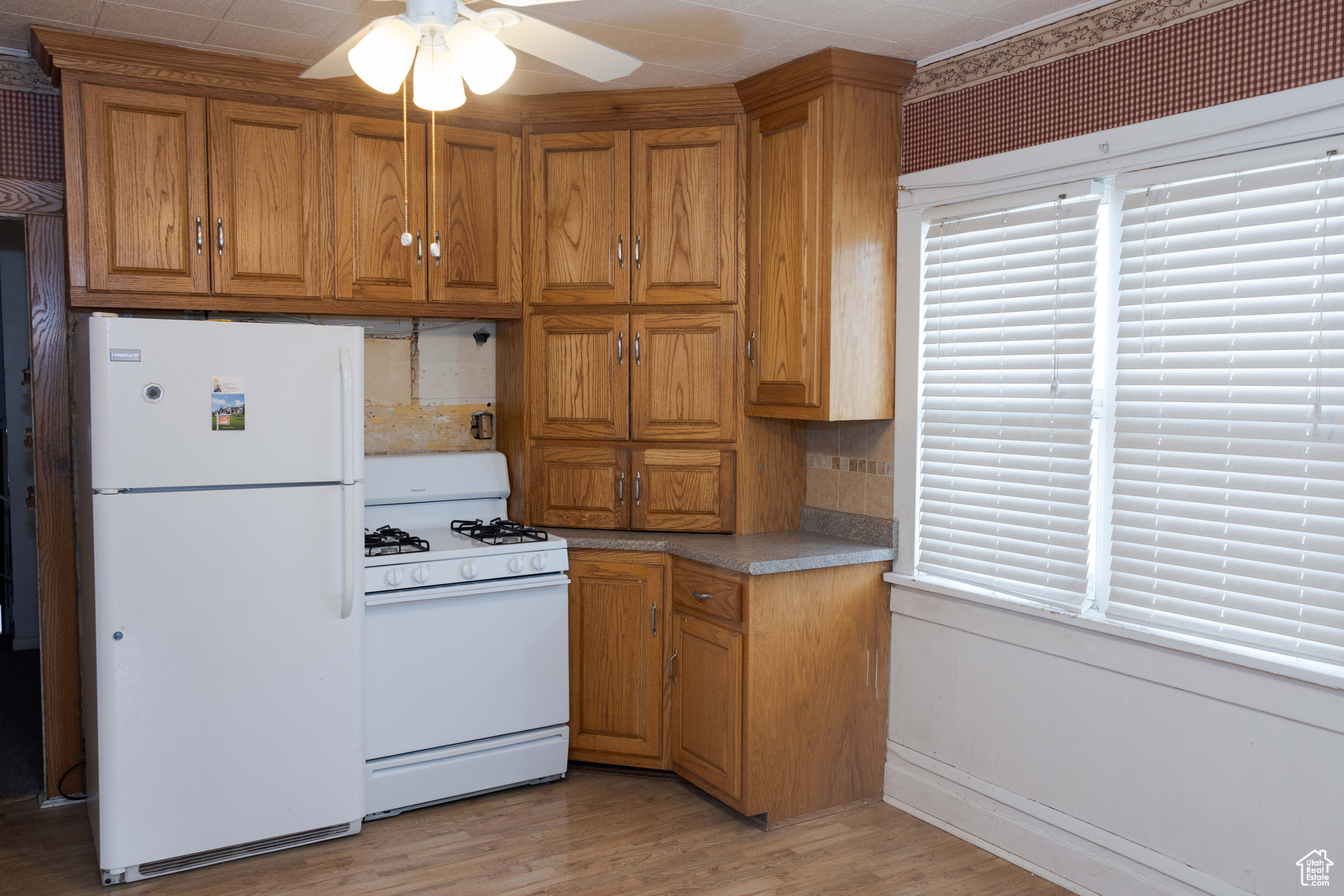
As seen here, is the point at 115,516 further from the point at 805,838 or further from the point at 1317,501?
the point at 1317,501

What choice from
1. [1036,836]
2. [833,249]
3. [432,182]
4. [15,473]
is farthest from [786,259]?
[15,473]

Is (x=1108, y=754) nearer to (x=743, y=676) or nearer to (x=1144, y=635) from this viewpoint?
(x=1144, y=635)

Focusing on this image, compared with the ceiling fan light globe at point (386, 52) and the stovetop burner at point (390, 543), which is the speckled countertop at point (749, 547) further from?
the ceiling fan light globe at point (386, 52)

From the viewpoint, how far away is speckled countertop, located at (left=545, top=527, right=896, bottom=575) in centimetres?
305

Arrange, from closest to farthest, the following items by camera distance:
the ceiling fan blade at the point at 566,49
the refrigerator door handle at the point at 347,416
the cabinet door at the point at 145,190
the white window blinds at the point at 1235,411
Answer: the ceiling fan blade at the point at 566,49, the white window blinds at the point at 1235,411, the refrigerator door handle at the point at 347,416, the cabinet door at the point at 145,190

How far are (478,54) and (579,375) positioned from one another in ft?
6.03

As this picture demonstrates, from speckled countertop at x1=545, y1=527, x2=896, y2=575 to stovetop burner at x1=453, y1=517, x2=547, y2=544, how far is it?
101 mm

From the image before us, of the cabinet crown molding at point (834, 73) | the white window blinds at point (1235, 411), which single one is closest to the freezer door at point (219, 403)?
the cabinet crown molding at point (834, 73)

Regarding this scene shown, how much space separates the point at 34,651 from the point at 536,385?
3420 mm

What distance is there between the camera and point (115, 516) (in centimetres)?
260

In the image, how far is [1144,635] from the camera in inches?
98.7

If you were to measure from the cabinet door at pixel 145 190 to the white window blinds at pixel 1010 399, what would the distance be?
95.2 inches

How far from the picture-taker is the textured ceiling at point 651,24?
2.66 metres

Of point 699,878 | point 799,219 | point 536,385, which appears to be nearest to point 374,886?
point 699,878
